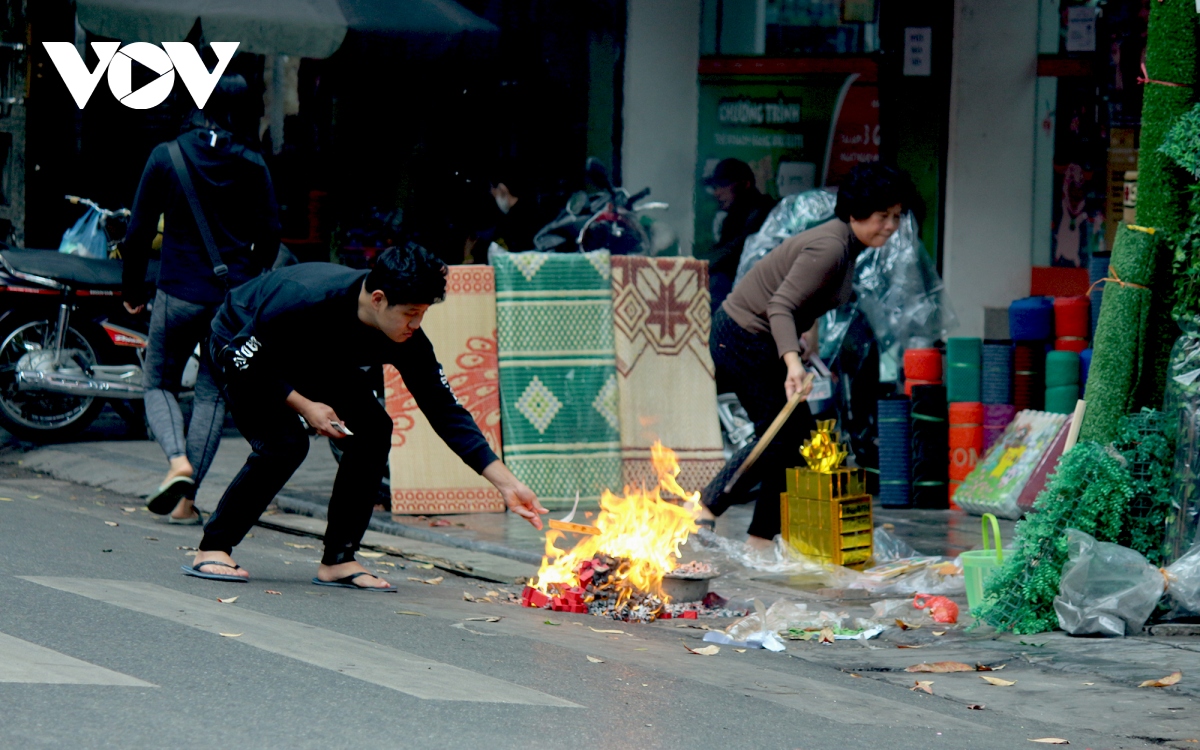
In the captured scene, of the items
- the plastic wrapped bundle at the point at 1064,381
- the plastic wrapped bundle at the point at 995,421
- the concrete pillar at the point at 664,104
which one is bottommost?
the plastic wrapped bundle at the point at 995,421

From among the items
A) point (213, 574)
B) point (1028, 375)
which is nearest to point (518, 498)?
point (213, 574)

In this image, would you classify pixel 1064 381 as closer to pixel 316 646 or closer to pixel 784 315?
pixel 784 315

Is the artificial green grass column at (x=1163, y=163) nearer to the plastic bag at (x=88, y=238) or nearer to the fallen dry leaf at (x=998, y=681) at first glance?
the fallen dry leaf at (x=998, y=681)

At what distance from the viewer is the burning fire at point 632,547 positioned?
20.5 ft

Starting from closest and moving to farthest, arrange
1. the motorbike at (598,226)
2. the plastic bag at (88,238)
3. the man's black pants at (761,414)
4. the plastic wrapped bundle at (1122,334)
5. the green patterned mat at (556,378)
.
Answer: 1. the plastic wrapped bundle at (1122,334)
2. the man's black pants at (761,414)
3. the green patterned mat at (556,378)
4. the motorbike at (598,226)
5. the plastic bag at (88,238)

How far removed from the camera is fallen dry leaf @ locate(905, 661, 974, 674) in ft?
17.9

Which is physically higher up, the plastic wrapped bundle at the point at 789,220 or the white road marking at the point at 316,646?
the plastic wrapped bundle at the point at 789,220

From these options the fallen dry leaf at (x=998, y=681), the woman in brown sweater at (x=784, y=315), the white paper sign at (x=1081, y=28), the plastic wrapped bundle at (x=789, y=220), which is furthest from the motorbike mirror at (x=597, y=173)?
the fallen dry leaf at (x=998, y=681)

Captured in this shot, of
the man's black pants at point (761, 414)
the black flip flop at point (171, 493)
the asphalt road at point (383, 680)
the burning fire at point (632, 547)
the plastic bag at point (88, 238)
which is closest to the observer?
the asphalt road at point (383, 680)

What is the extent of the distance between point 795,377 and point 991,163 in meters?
4.39

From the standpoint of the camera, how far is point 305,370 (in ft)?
20.3

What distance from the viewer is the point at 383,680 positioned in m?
4.60

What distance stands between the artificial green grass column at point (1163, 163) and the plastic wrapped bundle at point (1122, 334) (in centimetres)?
4

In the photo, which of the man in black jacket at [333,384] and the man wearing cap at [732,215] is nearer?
the man in black jacket at [333,384]
